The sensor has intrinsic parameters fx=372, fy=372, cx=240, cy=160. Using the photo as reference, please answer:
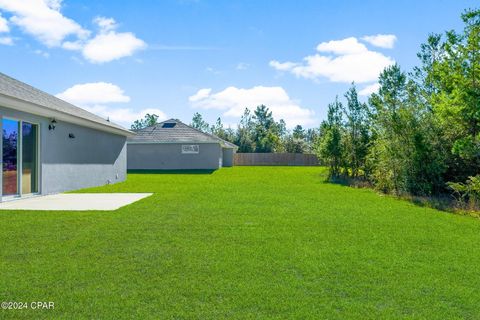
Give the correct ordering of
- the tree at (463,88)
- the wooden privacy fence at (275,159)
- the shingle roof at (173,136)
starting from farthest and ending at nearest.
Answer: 1. the wooden privacy fence at (275,159)
2. the shingle roof at (173,136)
3. the tree at (463,88)

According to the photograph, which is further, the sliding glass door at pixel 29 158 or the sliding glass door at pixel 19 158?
the sliding glass door at pixel 29 158

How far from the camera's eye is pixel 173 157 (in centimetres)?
2923

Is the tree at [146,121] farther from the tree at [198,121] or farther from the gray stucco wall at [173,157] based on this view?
the gray stucco wall at [173,157]

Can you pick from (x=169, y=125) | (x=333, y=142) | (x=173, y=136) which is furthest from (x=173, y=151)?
(x=333, y=142)

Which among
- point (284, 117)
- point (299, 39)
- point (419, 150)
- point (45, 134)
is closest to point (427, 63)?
point (419, 150)

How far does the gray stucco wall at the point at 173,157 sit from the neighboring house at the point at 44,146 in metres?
12.3

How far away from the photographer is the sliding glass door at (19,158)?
9.95 m

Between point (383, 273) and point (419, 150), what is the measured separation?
825 centimetres

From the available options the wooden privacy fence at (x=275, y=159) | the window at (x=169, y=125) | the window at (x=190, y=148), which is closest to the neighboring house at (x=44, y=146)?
A: the window at (x=190, y=148)

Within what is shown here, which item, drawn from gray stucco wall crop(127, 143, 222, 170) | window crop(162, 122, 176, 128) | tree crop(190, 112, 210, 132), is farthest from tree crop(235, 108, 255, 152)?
gray stucco wall crop(127, 143, 222, 170)

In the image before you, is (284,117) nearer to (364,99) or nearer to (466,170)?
(364,99)

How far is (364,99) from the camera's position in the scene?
694 inches

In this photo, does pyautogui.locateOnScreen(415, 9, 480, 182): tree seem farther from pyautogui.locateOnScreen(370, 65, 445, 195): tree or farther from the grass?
the grass

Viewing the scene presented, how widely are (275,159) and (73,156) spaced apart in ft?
103
